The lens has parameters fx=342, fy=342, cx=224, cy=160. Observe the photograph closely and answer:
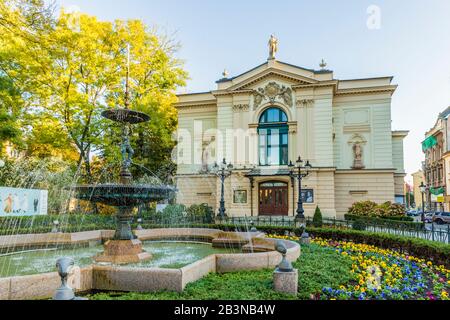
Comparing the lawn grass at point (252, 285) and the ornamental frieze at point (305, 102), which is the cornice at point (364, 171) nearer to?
the ornamental frieze at point (305, 102)

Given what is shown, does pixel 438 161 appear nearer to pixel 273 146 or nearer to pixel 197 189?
pixel 273 146

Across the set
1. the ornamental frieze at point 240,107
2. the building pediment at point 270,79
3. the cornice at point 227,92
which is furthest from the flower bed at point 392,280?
the cornice at point 227,92

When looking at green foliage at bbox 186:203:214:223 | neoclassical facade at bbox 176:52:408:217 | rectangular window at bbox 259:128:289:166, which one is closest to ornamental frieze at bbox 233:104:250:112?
neoclassical facade at bbox 176:52:408:217

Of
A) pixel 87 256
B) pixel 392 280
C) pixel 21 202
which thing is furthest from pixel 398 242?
pixel 21 202

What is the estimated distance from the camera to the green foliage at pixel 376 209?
26278mm

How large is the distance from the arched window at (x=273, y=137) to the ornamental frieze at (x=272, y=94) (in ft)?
3.47

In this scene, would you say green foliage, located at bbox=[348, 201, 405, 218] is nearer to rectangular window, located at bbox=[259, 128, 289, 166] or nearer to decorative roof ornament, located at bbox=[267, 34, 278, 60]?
rectangular window, located at bbox=[259, 128, 289, 166]
